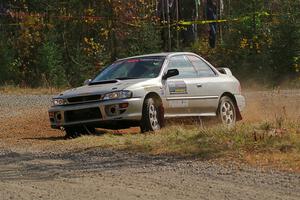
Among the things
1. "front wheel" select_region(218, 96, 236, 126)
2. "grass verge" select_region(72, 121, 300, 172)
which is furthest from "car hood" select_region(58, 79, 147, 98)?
"front wheel" select_region(218, 96, 236, 126)

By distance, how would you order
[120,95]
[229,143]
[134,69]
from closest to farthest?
1. [229,143]
2. [120,95]
3. [134,69]

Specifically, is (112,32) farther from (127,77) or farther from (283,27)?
(127,77)

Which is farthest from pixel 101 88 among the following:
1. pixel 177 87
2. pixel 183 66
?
pixel 183 66

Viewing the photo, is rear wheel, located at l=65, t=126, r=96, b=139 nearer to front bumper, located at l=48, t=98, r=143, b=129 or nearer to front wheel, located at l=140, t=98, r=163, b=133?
front bumper, located at l=48, t=98, r=143, b=129

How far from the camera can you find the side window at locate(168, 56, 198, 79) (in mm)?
12368

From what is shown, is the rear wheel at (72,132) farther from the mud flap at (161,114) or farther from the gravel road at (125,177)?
the mud flap at (161,114)

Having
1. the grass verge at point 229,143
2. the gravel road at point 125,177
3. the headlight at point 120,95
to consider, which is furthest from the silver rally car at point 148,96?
the gravel road at point 125,177

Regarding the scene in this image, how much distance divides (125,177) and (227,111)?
5.86m

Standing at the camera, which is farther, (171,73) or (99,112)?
(171,73)

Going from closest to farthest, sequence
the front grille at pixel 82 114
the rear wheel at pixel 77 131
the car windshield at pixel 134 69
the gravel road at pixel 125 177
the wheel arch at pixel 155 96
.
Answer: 1. the gravel road at pixel 125 177
2. the front grille at pixel 82 114
3. the wheel arch at pixel 155 96
4. the rear wheel at pixel 77 131
5. the car windshield at pixel 134 69

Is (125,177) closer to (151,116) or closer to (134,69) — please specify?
(151,116)

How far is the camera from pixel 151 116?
11.3 m

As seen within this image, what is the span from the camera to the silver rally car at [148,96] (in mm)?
11031

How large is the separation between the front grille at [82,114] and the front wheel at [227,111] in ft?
9.24
